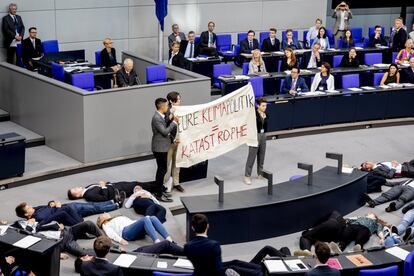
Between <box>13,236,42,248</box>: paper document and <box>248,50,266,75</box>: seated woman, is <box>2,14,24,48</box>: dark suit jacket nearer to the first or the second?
<box>248,50,266,75</box>: seated woman

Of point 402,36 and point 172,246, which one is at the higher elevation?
point 402,36

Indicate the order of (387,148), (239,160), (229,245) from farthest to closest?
1. (387,148)
2. (239,160)
3. (229,245)

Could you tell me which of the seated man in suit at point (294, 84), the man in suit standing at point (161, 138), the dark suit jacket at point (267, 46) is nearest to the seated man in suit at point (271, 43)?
the dark suit jacket at point (267, 46)

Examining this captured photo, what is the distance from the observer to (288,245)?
1117cm

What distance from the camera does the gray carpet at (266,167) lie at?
37.2 feet

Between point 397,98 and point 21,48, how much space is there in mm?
8408

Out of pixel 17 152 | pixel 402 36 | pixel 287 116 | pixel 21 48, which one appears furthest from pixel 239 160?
pixel 402 36

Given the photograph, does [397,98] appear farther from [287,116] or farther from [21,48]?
[21,48]

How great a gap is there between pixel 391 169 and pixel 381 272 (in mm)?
5162

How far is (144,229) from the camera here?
Answer: 35.2 ft

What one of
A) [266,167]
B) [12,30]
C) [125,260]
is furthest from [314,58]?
[125,260]

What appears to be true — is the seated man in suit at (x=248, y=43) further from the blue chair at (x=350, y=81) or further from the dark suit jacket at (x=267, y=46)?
the blue chair at (x=350, y=81)

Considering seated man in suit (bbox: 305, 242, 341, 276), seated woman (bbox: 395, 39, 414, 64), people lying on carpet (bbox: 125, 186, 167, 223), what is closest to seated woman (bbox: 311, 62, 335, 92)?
seated woman (bbox: 395, 39, 414, 64)

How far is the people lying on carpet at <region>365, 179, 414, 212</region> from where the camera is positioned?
487 inches
